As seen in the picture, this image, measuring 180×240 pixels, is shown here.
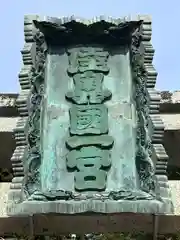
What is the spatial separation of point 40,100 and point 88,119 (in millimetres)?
367

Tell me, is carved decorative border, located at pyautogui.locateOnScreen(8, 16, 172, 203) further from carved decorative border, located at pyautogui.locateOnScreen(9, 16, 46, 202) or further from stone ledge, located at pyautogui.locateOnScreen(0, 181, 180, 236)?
stone ledge, located at pyautogui.locateOnScreen(0, 181, 180, 236)

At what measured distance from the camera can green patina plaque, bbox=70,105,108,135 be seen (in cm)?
415

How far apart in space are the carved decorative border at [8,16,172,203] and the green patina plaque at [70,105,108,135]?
0.72 ft

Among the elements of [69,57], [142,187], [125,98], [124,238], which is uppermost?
[69,57]

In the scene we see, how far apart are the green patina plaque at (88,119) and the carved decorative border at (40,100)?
22 cm

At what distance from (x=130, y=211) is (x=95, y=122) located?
72cm

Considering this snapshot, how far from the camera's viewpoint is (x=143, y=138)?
4.09m

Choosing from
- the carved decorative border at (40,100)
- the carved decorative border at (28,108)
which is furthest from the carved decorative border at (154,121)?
the carved decorative border at (28,108)

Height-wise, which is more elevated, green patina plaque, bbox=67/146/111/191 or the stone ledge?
green patina plaque, bbox=67/146/111/191

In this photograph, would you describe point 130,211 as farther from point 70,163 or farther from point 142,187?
point 70,163

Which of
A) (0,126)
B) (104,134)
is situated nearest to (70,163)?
(104,134)

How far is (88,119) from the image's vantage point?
4.21 meters

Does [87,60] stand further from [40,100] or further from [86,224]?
[86,224]

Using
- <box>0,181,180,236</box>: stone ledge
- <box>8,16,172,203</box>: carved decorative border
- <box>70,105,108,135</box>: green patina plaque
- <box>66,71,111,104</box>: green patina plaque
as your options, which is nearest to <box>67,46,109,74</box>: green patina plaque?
<box>66,71,111,104</box>: green patina plaque
